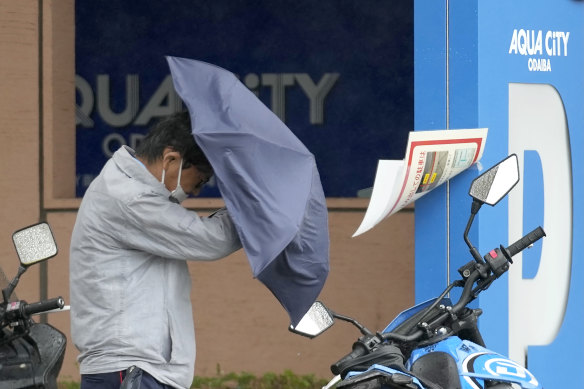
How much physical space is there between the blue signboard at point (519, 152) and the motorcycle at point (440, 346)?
87 cm

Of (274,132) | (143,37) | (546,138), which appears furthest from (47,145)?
(274,132)

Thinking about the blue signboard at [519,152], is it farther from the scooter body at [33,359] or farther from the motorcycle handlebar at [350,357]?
the scooter body at [33,359]

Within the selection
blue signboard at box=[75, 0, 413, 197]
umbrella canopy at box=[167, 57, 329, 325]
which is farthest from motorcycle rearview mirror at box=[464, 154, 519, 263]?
blue signboard at box=[75, 0, 413, 197]

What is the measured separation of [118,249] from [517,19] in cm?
198

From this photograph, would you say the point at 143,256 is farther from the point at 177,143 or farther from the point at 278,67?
the point at 278,67

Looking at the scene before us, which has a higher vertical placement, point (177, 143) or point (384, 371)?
point (177, 143)

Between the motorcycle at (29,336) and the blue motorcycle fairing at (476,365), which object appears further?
the motorcycle at (29,336)

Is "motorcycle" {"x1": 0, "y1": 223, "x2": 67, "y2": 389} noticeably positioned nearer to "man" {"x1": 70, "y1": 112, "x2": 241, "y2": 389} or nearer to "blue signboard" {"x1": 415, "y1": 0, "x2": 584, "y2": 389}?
"man" {"x1": 70, "y1": 112, "x2": 241, "y2": 389}

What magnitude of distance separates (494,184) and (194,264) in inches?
170

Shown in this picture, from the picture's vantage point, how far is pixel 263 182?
4.09 metres

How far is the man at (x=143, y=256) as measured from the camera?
4.17m

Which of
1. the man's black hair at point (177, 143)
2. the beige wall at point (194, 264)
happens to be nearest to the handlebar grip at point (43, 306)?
the man's black hair at point (177, 143)

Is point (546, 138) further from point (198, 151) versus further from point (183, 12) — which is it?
point (183, 12)

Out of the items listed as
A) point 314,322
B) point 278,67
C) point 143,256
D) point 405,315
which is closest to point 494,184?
point 405,315
